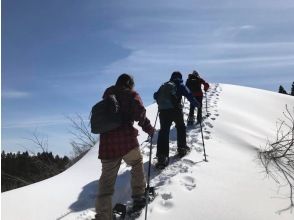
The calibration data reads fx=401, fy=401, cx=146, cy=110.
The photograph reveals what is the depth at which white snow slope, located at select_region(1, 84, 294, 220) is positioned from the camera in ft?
21.2

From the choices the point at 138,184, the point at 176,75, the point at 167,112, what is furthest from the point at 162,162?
the point at 138,184

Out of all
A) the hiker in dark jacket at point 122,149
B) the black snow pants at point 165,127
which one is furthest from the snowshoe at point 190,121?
the hiker in dark jacket at point 122,149

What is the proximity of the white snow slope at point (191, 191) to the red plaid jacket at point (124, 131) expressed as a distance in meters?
1.15

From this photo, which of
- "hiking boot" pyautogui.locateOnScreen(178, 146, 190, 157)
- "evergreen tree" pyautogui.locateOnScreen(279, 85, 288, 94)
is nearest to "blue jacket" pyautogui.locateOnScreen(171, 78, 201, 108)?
"hiking boot" pyautogui.locateOnScreen(178, 146, 190, 157)

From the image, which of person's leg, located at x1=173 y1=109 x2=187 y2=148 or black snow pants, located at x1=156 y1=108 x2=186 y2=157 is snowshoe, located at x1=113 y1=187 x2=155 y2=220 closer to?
black snow pants, located at x1=156 y1=108 x2=186 y2=157

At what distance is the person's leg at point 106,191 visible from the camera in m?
5.81

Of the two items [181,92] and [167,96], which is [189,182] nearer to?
[167,96]

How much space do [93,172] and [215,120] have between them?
17.6 ft

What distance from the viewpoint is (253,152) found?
1021 centimetres

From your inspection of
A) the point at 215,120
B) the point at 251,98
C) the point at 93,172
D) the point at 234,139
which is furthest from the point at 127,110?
the point at 251,98

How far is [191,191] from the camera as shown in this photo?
274 inches

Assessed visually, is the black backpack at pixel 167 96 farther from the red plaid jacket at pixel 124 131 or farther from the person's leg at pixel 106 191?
the person's leg at pixel 106 191

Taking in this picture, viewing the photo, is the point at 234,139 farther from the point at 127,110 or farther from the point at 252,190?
the point at 127,110

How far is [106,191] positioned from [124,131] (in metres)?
0.92
